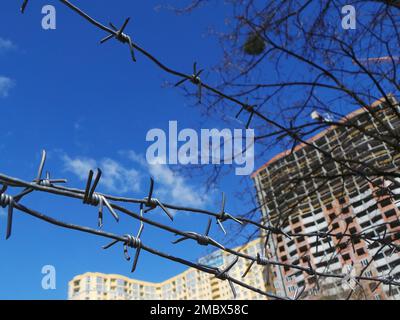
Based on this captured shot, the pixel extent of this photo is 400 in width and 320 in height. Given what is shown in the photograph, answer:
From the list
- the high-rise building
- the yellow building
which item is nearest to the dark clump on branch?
the high-rise building

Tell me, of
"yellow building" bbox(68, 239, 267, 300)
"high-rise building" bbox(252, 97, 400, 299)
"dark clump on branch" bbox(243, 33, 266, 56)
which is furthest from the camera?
"yellow building" bbox(68, 239, 267, 300)

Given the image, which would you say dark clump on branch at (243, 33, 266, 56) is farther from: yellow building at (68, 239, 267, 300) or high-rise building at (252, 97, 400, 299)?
yellow building at (68, 239, 267, 300)

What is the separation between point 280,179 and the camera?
8.67 ft

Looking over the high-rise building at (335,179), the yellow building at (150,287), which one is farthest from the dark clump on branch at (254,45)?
the yellow building at (150,287)

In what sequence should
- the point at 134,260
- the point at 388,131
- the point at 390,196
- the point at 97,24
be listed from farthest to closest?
the point at 388,131 < the point at 390,196 < the point at 97,24 < the point at 134,260

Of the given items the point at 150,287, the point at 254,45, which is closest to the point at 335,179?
the point at 254,45

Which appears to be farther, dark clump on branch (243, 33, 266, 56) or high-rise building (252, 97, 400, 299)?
dark clump on branch (243, 33, 266, 56)

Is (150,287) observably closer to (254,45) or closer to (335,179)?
(335,179)

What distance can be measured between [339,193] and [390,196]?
2.25 ft

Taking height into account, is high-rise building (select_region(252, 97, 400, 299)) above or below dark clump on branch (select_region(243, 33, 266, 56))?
below

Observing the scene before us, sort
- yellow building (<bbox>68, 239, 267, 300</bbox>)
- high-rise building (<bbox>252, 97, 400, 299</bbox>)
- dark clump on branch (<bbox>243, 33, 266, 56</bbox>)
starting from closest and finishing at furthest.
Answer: high-rise building (<bbox>252, 97, 400, 299</bbox>) → dark clump on branch (<bbox>243, 33, 266, 56</bbox>) → yellow building (<bbox>68, 239, 267, 300</bbox>)

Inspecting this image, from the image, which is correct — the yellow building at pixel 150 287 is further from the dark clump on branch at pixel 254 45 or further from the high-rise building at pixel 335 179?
the dark clump on branch at pixel 254 45
